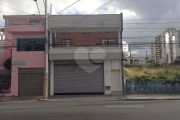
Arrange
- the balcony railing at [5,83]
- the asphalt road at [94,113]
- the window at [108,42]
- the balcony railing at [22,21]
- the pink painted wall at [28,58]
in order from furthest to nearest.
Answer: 1. the balcony railing at [22,21]
2. the window at [108,42]
3. the balcony railing at [5,83]
4. the pink painted wall at [28,58]
5. the asphalt road at [94,113]

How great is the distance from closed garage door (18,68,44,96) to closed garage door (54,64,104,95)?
1496 millimetres

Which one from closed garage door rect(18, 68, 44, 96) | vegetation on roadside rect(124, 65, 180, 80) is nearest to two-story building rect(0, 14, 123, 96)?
closed garage door rect(18, 68, 44, 96)

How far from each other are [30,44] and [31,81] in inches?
140

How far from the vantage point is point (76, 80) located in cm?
2272

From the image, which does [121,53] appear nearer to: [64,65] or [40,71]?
[64,65]

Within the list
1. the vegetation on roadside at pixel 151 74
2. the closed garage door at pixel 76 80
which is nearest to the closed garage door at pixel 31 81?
the closed garage door at pixel 76 80

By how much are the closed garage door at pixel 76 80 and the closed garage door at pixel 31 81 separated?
1.50m

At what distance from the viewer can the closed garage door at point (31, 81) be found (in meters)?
22.2

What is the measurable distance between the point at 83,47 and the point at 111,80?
4.11m

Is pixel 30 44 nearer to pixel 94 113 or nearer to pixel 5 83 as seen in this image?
pixel 5 83

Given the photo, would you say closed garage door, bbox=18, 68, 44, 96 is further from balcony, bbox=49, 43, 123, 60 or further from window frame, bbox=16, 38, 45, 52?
balcony, bbox=49, 43, 123, 60

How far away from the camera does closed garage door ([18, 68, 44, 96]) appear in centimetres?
2219

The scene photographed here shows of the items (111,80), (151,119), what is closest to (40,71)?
(111,80)

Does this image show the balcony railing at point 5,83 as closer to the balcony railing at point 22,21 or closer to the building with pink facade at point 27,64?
the building with pink facade at point 27,64
